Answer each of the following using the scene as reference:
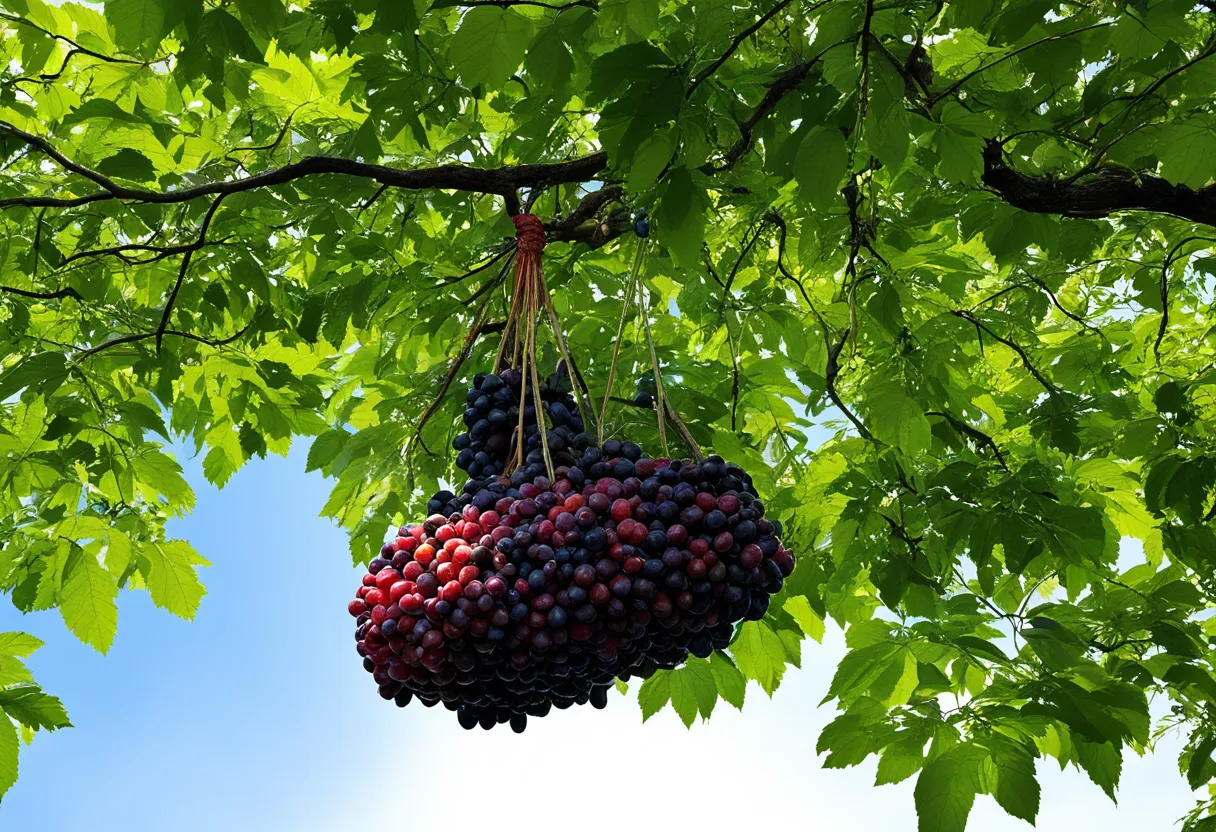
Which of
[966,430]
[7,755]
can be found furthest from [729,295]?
[7,755]

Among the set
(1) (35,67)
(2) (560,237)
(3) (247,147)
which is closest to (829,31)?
(2) (560,237)

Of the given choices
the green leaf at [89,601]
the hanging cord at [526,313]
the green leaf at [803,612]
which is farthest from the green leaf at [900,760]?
the green leaf at [89,601]

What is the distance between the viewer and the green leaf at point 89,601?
3.89 meters

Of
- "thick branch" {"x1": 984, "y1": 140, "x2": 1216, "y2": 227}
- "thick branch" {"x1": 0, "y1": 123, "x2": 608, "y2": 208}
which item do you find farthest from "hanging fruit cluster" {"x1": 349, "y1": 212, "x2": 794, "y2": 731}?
"thick branch" {"x1": 984, "y1": 140, "x2": 1216, "y2": 227}

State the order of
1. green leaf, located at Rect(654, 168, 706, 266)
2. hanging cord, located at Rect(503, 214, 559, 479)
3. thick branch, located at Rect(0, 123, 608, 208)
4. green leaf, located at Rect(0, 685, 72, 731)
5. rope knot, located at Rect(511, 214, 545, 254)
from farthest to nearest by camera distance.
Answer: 1. green leaf, located at Rect(0, 685, 72, 731)
2. thick branch, located at Rect(0, 123, 608, 208)
3. green leaf, located at Rect(654, 168, 706, 266)
4. rope knot, located at Rect(511, 214, 545, 254)
5. hanging cord, located at Rect(503, 214, 559, 479)

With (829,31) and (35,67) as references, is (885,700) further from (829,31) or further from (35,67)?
(35,67)

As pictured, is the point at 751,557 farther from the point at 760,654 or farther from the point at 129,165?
the point at 129,165

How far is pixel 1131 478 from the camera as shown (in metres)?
4.50

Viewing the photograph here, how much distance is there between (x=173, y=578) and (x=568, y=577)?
9.50 feet

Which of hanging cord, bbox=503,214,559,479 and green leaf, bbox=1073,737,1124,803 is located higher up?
hanging cord, bbox=503,214,559,479

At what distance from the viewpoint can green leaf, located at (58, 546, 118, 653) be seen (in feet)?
12.8

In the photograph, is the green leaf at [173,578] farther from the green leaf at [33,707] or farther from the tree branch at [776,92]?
the tree branch at [776,92]

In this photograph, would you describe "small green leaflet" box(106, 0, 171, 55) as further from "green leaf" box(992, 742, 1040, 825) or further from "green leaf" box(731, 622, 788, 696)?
"green leaf" box(992, 742, 1040, 825)

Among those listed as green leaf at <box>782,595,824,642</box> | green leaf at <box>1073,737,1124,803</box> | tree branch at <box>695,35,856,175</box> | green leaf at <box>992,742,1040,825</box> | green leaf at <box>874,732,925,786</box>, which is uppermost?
tree branch at <box>695,35,856,175</box>
